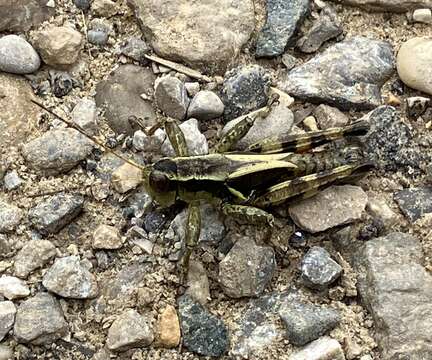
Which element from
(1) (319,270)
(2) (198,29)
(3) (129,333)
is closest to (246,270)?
(1) (319,270)

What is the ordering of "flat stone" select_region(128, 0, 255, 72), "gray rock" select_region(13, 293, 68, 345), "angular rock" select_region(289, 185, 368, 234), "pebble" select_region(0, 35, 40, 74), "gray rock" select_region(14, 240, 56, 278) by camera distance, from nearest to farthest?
"gray rock" select_region(13, 293, 68, 345) → "gray rock" select_region(14, 240, 56, 278) → "angular rock" select_region(289, 185, 368, 234) → "pebble" select_region(0, 35, 40, 74) → "flat stone" select_region(128, 0, 255, 72)

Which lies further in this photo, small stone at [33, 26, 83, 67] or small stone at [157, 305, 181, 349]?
small stone at [33, 26, 83, 67]

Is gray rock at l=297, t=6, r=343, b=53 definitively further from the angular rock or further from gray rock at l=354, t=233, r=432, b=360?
gray rock at l=354, t=233, r=432, b=360

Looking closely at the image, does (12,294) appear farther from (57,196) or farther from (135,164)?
(135,164)

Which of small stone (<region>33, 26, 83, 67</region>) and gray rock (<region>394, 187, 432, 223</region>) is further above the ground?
small stone (<region>33, 26, 83, 67</region>)

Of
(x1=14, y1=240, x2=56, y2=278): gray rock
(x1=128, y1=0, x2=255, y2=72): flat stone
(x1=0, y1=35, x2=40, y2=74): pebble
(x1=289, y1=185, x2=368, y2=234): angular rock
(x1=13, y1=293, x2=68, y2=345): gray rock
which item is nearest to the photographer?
(x1=13, y1=293, x2=68, y2=345): gray rock

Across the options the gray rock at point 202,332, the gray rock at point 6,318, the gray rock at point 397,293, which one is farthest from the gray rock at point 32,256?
the gray rock at point 397,293

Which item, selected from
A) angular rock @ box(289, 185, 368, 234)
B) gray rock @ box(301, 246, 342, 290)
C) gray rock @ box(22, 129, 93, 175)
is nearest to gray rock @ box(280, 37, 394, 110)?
angular rock @ box(289, 185, 368, 234)

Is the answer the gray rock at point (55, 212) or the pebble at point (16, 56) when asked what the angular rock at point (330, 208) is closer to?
the gray rock at point (55, 212)
